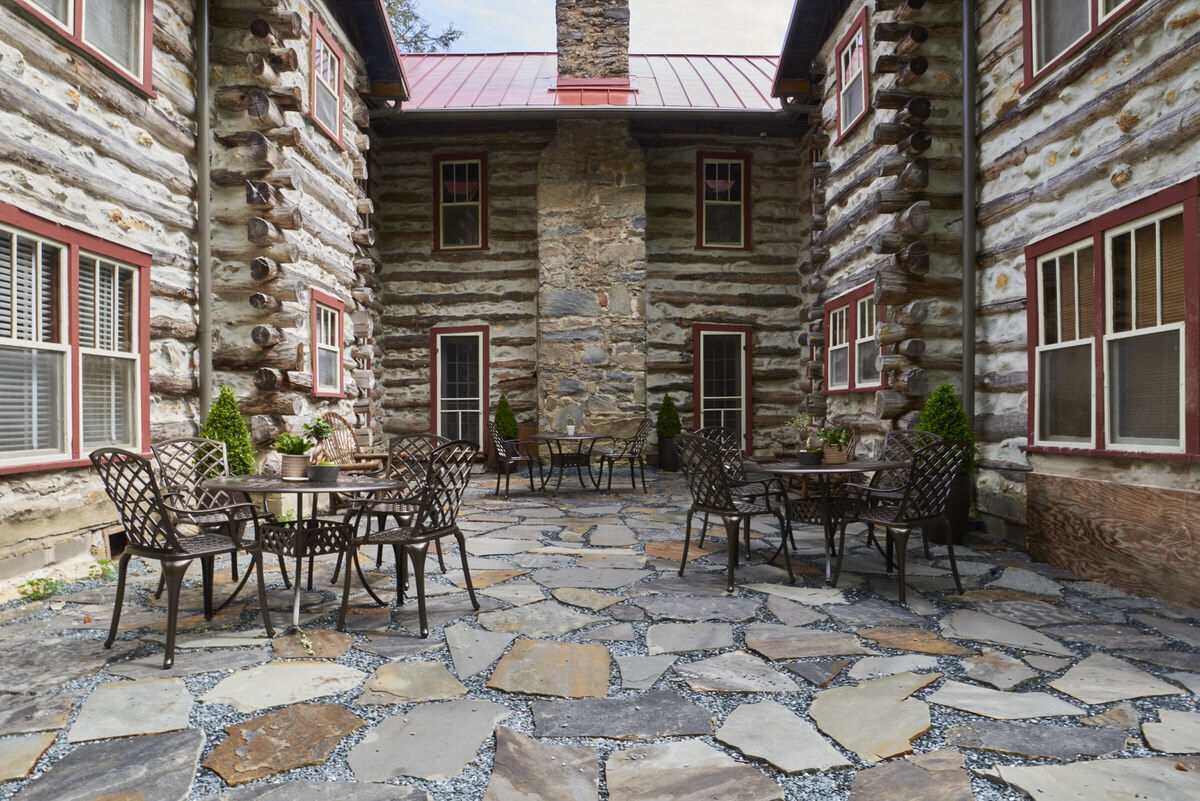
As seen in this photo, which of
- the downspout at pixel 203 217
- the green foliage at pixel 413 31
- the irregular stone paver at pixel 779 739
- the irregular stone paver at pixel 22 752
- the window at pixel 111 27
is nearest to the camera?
the irregular stone paver at pixel 22 752

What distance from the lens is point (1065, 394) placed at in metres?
6.01

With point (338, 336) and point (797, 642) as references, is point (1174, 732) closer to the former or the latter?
point (797, 642)

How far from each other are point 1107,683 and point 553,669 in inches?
99.6

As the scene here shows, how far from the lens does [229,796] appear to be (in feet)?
8.04

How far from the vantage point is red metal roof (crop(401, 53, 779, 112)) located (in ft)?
42.1

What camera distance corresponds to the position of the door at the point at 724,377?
13.5 metres

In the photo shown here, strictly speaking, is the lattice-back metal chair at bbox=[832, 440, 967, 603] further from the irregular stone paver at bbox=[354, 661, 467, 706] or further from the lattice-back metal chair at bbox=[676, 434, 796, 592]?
the irregular stone paver at bbox=[354, 661, 467, 706]

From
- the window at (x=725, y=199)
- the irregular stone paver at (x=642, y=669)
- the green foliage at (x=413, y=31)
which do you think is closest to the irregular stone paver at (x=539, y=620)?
the irregular stone paver at (x=642, y=669)

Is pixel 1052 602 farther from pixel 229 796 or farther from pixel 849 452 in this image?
pixel 229 796

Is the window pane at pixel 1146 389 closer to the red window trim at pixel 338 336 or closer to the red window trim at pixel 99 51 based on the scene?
the red window trim at pixel 338 336

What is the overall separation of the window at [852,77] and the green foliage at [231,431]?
24.7ft

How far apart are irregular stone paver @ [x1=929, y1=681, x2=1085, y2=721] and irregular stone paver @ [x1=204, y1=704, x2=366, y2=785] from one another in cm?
248

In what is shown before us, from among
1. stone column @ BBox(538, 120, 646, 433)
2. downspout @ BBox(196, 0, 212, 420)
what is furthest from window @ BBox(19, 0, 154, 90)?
stone column @ BBox(538, 120, 646, 433)

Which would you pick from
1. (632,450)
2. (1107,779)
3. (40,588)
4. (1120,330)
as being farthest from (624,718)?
(632,450)
